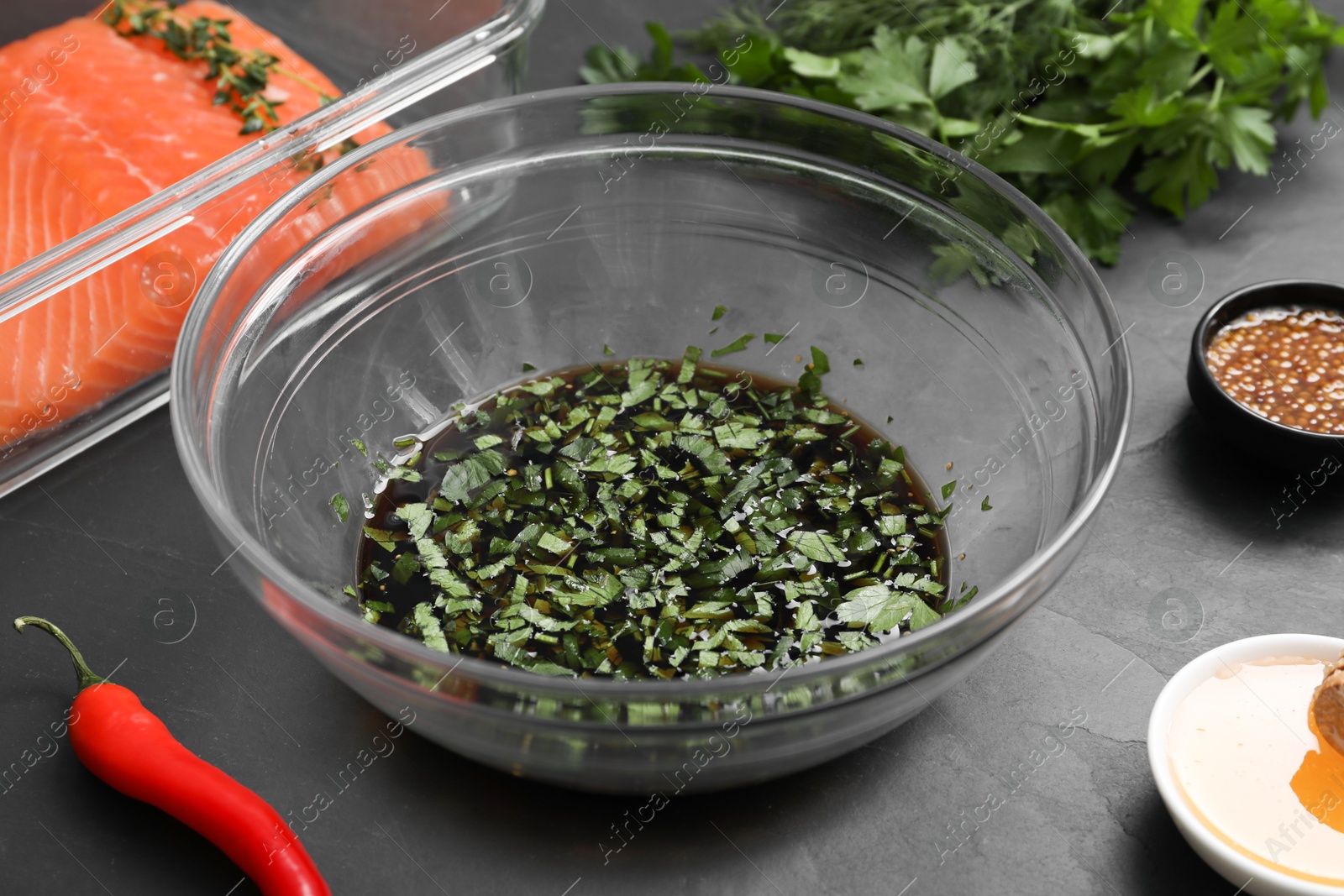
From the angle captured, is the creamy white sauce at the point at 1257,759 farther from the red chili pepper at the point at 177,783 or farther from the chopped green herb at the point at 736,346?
the red chili pepper at the point at 177,783

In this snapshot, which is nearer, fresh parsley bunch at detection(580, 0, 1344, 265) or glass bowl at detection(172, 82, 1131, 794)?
glass bowl at detection(172, 82, 1131, 794)

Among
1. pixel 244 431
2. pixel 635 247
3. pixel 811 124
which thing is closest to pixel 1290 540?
pixel 811 124

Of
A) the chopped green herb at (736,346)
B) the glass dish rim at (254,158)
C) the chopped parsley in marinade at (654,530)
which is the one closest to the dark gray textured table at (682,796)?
the chopped parsley in marinade at (654,530)

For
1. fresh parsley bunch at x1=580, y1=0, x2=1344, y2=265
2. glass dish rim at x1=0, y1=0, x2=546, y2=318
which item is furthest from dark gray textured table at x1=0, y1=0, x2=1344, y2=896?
fresh parsley bunch at x1=580, y1=0, x2=1344, y2=265

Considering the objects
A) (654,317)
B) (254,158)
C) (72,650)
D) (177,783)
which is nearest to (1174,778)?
(654,317)

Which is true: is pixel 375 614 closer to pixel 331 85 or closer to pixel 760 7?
pixel 331 85

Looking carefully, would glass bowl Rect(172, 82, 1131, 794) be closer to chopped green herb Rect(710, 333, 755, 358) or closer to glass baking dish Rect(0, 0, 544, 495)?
chopped green herb Rect(710, 333, 755, 358)
